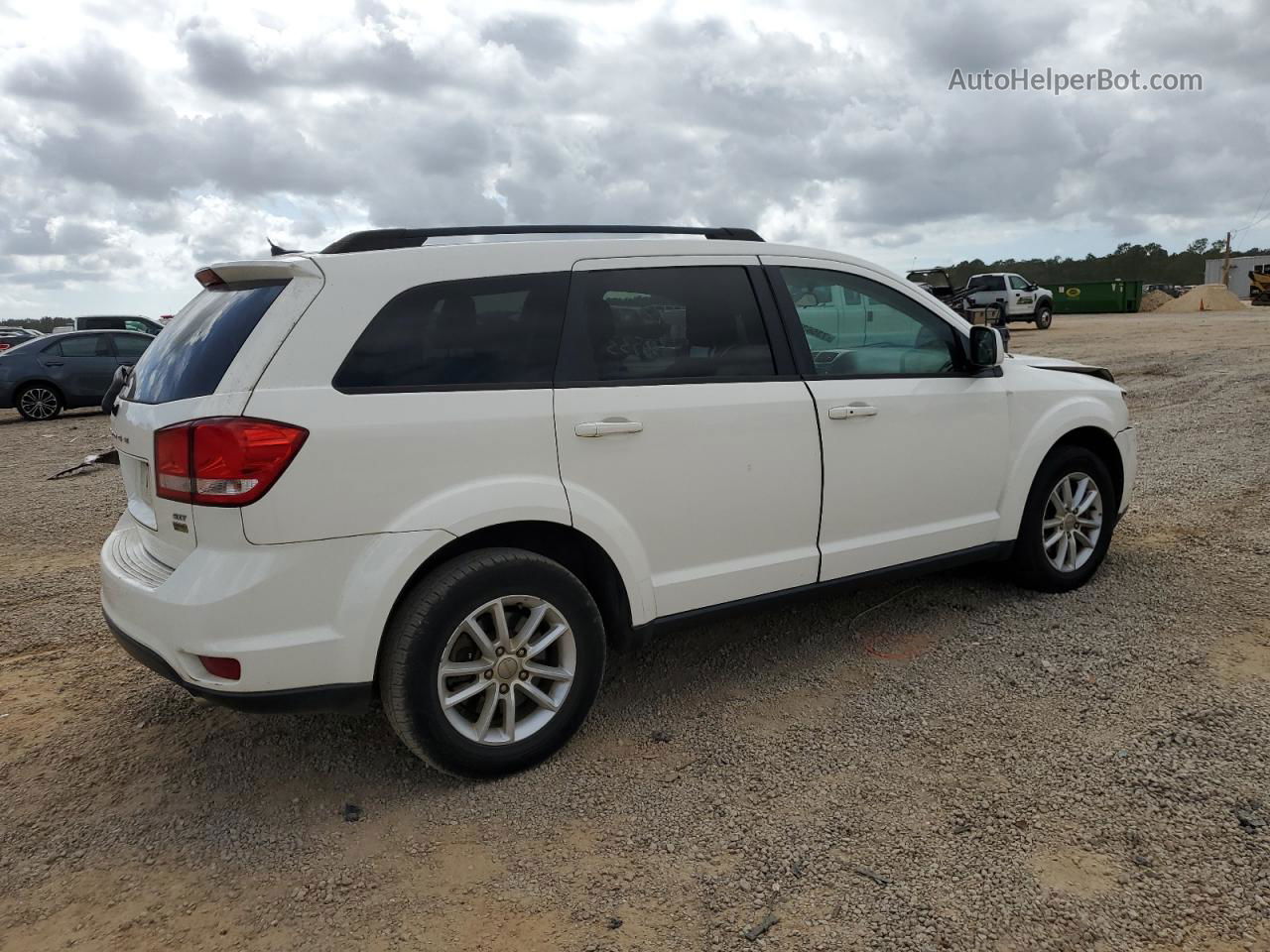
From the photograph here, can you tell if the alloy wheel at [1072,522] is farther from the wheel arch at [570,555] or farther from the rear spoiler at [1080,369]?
the wheel arch at [570,555]

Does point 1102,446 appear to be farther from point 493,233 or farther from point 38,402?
point 38,402

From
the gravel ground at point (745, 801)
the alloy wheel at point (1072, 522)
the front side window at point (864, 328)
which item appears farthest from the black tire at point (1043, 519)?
the front side window at point (864, 328)

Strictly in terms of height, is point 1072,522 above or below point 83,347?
below

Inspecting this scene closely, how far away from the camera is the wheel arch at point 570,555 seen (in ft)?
9.70

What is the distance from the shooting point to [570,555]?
328 centimetres

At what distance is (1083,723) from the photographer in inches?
131

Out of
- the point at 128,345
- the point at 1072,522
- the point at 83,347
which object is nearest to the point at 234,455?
the point at 1072,522

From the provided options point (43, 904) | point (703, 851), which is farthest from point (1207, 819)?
point (43, 904)

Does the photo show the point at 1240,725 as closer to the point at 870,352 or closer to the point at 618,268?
the point at 870,352

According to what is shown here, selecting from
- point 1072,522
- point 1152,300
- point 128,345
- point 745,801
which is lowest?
point 745,801

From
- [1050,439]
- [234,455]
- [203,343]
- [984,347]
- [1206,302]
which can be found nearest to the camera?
[234,455]

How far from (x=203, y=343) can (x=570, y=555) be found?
139 cm

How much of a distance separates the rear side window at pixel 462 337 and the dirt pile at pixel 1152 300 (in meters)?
44.5

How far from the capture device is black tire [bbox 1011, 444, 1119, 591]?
14.6 ft
